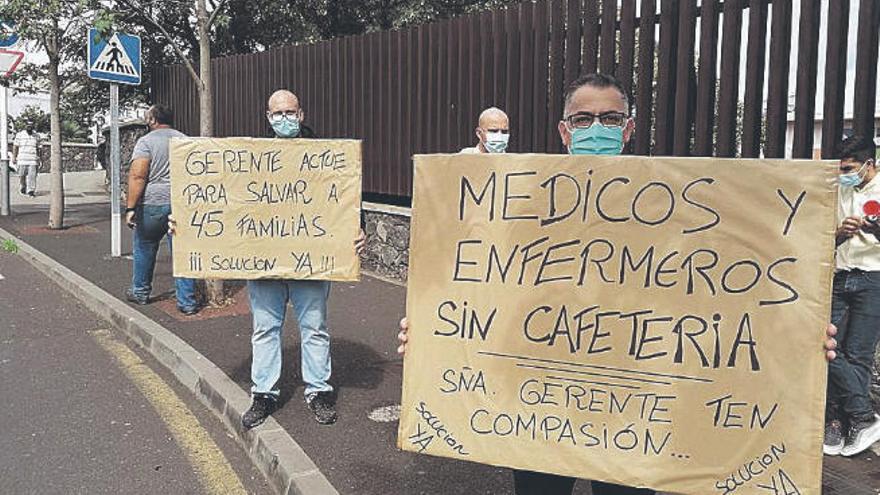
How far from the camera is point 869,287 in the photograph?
3988 mm

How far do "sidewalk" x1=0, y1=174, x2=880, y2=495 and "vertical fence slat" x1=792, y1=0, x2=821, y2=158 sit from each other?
1993mm

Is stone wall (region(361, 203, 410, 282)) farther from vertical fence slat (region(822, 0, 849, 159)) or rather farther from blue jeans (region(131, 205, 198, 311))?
vertical fence slat (region(822, 0, 849, 159))

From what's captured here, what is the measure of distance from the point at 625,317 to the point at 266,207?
244 centimetres

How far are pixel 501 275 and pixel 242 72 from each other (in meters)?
9.69

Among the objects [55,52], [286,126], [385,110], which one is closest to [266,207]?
[286,126]

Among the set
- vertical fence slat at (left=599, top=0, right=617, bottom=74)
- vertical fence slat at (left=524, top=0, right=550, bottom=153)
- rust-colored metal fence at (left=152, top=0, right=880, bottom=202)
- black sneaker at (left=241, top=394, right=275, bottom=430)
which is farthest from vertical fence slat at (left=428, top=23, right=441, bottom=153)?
black sneaker at (left=241, top=394, right=275, bottom=430)

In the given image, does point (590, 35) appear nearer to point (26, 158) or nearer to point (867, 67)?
point (867, 67)

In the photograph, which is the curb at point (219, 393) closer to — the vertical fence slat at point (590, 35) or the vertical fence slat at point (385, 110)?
the vertical fence slat at point (385, 110)

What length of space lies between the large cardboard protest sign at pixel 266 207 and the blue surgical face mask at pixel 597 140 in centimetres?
179

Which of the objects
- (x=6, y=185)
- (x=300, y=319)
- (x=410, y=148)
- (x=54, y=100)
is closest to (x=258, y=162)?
(x=300, y=319)

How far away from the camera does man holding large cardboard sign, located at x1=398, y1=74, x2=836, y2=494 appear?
188 centimetres

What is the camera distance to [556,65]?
6539 mm

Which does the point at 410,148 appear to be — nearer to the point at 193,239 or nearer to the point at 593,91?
the point at 193,239

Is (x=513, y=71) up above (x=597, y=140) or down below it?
above
